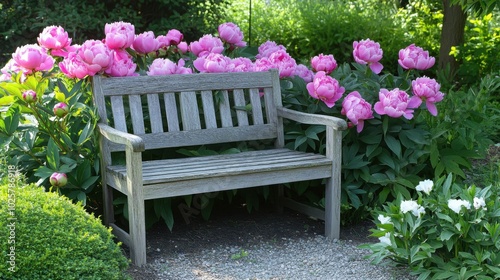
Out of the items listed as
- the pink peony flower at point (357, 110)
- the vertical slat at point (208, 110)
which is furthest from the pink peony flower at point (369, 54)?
the vertical slat at point (208, 110)

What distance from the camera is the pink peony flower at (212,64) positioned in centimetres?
429

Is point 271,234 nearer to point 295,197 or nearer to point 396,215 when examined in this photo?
point 295,197

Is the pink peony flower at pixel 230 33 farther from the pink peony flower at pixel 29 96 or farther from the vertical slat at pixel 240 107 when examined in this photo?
the pink peony flower at pixel 29 96

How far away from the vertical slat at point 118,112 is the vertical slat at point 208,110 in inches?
20.3

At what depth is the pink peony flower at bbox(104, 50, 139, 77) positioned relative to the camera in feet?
13.1

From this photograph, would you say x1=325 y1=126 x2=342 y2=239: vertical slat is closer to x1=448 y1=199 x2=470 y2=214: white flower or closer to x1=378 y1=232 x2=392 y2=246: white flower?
x1=378 y1=232 x2=392 y2=246: white flower

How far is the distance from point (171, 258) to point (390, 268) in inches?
44.3

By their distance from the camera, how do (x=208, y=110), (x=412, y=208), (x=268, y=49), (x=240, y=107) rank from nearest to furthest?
(x=412, y=208), (x=208, y=110), (x=240, y=107), (x=268, y=49)

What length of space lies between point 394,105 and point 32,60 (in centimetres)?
199

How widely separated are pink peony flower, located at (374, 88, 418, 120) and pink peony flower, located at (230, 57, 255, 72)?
2.71 ft

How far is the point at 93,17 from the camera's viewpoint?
7.00 m

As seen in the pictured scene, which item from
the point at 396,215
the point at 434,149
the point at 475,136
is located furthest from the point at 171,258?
the point at 475,136

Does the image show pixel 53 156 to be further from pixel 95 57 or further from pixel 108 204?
pixel 95 57

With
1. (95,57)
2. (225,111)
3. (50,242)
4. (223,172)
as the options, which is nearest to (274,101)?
(225,111)
